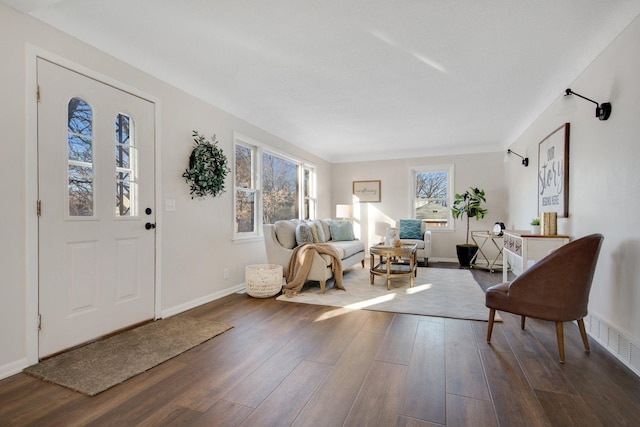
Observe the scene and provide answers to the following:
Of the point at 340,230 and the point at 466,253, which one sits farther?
the point at 466,253

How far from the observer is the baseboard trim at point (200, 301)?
10.3 ft

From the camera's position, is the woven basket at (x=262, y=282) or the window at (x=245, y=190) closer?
the woven basket at (x=262, y=282)

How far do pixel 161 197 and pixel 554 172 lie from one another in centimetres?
413

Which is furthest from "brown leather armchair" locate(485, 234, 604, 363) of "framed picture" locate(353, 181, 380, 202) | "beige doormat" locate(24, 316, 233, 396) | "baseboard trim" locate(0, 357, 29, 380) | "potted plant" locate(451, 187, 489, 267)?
"framed picture" locate(353, 181, 380, 202)

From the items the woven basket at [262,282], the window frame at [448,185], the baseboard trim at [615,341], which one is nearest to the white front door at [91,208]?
the woven basket at [262,282]

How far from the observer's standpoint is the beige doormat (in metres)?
1.91

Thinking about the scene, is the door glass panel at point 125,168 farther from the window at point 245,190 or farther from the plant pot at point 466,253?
the plant pot at point 466,253

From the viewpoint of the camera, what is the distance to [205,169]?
3.45 meters

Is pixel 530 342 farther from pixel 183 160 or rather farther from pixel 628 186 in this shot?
pixel 183 160

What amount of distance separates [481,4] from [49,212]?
3.26 m

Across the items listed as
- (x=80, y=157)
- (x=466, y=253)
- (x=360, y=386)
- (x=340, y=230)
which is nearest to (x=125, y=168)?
(x=80, y=157)

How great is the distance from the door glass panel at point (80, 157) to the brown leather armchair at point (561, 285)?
10.9 ft

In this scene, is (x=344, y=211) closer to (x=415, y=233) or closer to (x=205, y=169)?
(x=415, y=233)

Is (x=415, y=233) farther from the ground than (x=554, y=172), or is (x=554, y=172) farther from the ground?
(x=554, y=172)
